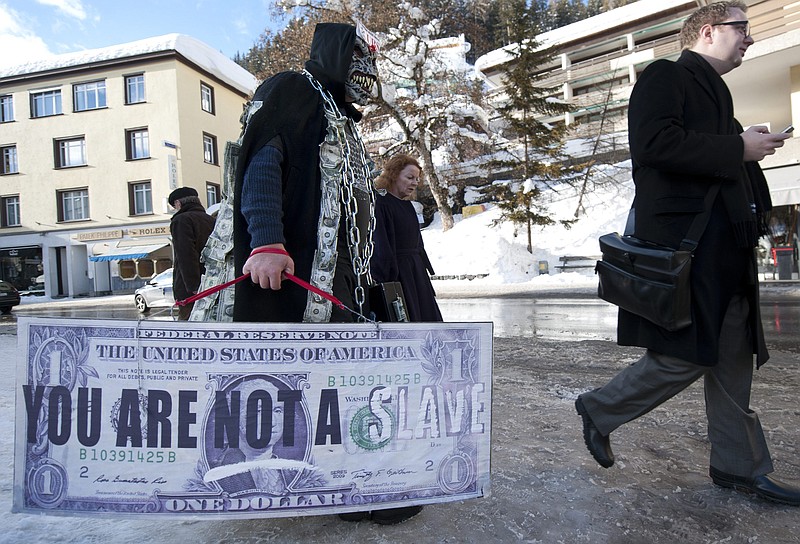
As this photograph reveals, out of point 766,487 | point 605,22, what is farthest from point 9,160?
point 605,22

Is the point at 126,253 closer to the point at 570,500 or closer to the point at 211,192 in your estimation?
the point at 211,192

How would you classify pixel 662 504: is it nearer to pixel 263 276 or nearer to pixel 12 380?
pixel 263 276

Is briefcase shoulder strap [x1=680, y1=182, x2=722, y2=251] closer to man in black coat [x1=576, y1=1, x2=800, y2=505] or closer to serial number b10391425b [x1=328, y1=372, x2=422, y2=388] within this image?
man in black coat [x1=576, y1=1, x2=800, y2=505]

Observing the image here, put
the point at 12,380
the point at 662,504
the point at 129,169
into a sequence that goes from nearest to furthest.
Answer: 1. the point at 662,504
2. the point at 12,380
3. the point at 129,169

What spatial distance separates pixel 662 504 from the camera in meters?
2.19

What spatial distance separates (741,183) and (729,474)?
1230 mm

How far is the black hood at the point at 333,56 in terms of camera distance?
84.1 inches

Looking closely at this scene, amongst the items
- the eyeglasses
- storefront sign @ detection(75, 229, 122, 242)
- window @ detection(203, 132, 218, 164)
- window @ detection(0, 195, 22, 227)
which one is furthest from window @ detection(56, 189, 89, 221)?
the eyeglasses

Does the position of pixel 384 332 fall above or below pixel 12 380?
above

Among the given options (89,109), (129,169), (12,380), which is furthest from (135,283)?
(12,380)

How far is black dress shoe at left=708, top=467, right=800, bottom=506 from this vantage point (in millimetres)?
2131

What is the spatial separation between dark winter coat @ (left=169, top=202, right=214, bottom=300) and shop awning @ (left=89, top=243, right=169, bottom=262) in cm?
2581

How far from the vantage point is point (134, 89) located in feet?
97.5

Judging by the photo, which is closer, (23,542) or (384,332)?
(384,332)
